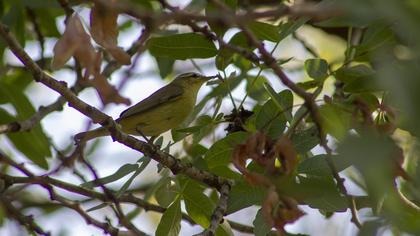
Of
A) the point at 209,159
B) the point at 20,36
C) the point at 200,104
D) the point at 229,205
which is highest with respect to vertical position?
the point at 20,36

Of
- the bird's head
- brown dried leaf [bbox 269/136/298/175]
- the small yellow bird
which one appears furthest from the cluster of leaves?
the bird's head

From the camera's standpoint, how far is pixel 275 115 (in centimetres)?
321

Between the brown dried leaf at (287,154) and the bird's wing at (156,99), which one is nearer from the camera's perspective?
the brown dried leaf at (287,154)

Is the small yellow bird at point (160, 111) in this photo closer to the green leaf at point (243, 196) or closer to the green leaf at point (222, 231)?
the green leaf at point (222, 231)

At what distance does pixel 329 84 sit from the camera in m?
6.23

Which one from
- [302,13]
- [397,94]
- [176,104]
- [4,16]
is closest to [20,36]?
[4,16]

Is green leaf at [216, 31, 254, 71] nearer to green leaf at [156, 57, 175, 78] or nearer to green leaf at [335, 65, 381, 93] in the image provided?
green leaf at [335, 65, 381, 93]

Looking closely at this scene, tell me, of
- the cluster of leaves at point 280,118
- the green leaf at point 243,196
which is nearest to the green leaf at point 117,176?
the cluster of leaves at point 280,118

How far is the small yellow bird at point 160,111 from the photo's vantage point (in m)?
5.14

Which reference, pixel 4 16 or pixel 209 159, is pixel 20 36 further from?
pixel 209 159

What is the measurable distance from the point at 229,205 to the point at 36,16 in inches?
113

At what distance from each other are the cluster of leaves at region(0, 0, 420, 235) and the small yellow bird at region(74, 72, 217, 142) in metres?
0.48

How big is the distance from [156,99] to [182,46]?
6.56 feet

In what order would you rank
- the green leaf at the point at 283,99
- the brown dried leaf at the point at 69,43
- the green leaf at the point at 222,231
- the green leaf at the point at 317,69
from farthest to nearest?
the green leaf at the point at 222,231 → the green leaf at the point at 317,69 → the green leaf at the point at 283,99 → the brown dried leaf at the point at 69,43
